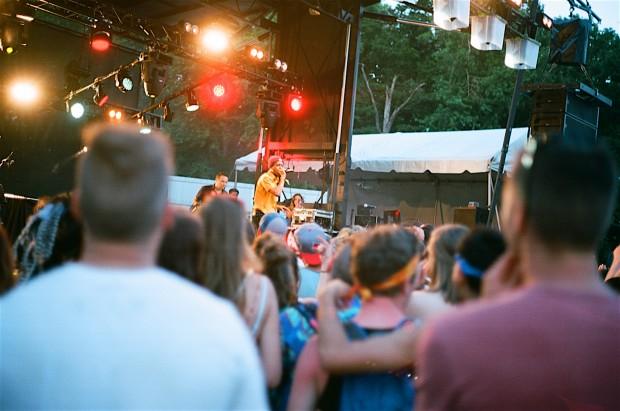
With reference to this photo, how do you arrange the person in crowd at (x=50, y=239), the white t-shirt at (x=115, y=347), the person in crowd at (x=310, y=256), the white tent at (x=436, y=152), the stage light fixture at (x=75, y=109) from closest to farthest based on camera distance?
the white t-shirt at (x=115, y=347), the person in crowd at (x=50, y=239), the person in crowd at (x=310, y=256), the white tent at (x=436, y=152), the stage light fixture at (x=75, y=109)

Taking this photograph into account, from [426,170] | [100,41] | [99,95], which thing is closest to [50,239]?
[100,41]

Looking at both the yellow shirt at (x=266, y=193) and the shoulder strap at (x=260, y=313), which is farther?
the yellow shirt at (x=266, y=193)

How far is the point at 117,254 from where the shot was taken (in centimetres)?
127

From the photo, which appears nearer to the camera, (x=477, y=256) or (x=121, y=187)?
(x=121, y=187)

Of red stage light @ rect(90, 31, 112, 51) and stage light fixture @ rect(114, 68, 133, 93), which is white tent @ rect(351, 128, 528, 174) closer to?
stage light fixture @ rect(114, 68, 133, 93)

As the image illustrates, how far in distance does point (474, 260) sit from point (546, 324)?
0.84 meters

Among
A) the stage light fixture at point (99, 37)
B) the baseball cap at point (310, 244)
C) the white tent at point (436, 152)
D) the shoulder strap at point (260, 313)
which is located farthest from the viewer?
the white tent at point (436, 152)

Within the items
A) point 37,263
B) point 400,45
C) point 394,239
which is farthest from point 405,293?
point 400,45

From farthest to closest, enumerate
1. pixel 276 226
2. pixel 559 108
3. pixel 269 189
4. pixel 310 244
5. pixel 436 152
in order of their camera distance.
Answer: pixel 436 152 < pixel 269 189 < pixel 559 108 < pixel 276 226 < pixel 310 244

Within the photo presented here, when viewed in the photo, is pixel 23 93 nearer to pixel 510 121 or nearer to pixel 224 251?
pixel 510 121

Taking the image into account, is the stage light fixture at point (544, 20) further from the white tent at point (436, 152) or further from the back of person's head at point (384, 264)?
the back of person's head at point (384, 264)

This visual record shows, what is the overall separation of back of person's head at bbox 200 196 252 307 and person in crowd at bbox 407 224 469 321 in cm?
80

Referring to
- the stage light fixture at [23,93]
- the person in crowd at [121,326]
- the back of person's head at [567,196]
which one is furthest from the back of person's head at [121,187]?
the stage light fixture at [23,93]

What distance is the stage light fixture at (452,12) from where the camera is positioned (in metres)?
9.20
